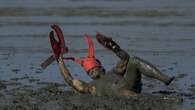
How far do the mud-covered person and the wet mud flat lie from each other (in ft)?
0.42

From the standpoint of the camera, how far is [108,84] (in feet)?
40.8

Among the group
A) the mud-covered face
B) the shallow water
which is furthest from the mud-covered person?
the shallow water

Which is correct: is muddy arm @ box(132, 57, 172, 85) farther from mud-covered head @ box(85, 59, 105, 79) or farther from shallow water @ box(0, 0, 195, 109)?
mud-covered head @ box(85, 59, 105, 79)

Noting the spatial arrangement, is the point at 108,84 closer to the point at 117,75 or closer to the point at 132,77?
the point at 117,75

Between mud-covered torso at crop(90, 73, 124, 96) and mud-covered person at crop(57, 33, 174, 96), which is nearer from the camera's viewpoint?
mud-covered person at crop(57, 33, 174, 96)

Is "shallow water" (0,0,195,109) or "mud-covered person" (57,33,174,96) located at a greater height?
"mud-covered person" (57,33,174,96)

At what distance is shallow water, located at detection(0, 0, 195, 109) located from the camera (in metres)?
15.5

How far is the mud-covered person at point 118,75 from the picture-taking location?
11820 millimetres

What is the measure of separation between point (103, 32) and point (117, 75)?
10671mm

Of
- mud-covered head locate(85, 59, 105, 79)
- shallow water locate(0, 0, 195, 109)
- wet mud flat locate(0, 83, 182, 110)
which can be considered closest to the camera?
wet mud flat locate(0, 83, 182, 110)

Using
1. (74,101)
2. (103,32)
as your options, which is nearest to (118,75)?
(74,101)

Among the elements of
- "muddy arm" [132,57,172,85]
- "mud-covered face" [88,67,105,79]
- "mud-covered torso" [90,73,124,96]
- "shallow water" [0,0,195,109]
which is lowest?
"shallow water" [0,0,195,109]

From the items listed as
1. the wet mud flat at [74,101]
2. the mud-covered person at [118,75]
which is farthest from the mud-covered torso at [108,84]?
the wet mud flat at [74,101]

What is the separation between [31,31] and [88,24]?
2.31m
